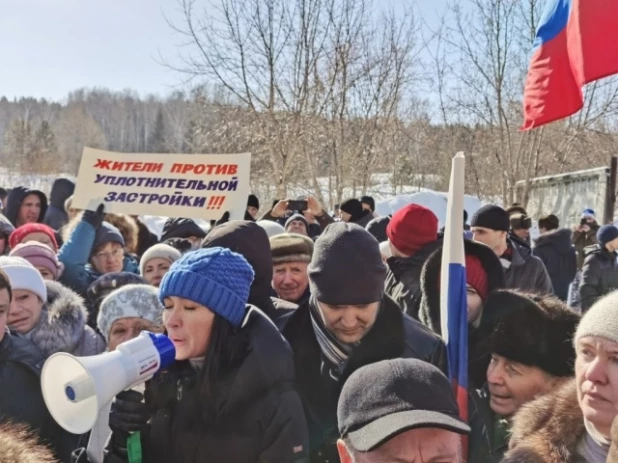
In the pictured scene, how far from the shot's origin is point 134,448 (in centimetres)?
175

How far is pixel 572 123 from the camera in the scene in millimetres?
14664

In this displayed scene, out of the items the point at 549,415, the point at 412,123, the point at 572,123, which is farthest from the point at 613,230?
the point at 412,123

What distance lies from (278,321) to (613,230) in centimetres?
534

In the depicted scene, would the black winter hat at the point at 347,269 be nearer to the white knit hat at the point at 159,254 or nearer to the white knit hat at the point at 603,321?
the white knit hat at the point at 603,321

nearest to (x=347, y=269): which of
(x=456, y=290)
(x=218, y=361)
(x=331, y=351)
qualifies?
(x=331, y=351)

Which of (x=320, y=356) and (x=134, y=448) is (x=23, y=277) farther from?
(x=320, y=356)

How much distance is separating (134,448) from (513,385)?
1.33 m

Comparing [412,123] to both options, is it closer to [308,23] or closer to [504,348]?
[308,23]

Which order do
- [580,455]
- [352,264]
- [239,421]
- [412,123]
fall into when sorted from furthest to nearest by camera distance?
[412,123] < [352,264] < [239,421] < [580,455]

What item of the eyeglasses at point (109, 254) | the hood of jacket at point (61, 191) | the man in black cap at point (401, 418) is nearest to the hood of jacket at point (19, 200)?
the hood of jacket at point (61, 191)

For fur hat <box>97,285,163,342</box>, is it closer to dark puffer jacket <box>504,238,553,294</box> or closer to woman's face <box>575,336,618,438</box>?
woman's face <box>575,336,618,438</box>

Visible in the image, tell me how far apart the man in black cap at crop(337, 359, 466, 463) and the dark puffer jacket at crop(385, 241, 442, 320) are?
1.91 m

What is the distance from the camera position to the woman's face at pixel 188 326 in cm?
188

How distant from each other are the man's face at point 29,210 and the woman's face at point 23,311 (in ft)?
10.9
